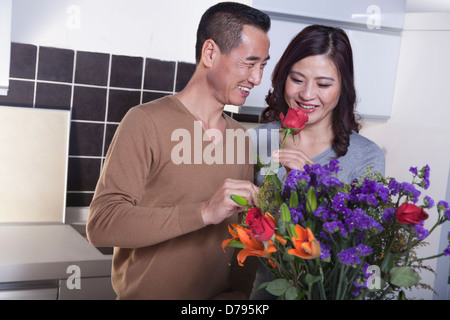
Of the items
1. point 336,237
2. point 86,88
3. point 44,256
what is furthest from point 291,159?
point 86,88

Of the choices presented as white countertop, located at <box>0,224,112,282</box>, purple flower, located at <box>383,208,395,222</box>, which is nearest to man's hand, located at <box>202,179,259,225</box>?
purple flower, located at <box>383,208,395,222</box>

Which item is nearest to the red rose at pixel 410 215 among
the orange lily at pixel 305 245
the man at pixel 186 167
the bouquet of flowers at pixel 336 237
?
the bouquet of flowers at pixel 336 237

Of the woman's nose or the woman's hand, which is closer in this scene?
the woman's hand

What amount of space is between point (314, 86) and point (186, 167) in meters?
0.37

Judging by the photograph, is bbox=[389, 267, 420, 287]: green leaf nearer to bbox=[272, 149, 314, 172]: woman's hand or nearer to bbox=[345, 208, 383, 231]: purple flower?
bbox=[345, 208, 383, 231]: purple flower

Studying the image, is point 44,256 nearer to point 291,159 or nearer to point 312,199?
point 291,159

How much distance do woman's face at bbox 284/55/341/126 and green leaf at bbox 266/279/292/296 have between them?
0.61m

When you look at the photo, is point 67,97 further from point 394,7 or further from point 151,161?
point 394,7

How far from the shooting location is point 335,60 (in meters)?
1.22

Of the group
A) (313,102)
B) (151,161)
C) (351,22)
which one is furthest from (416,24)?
(151,161)

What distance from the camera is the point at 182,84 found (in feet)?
7.37

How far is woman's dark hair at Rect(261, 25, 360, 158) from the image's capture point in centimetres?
122

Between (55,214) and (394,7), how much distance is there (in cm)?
152

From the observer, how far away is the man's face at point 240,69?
1101 millimetres
